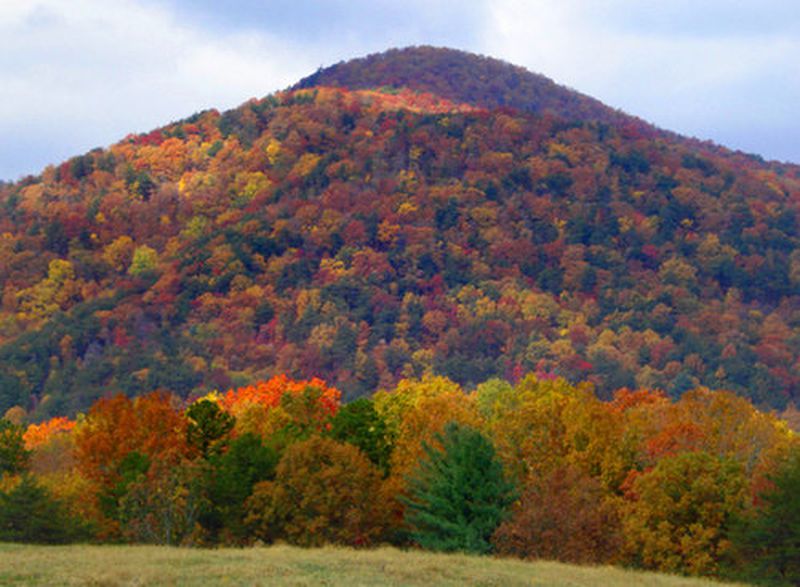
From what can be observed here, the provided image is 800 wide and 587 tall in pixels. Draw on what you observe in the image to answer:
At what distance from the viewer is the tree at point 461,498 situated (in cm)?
6241

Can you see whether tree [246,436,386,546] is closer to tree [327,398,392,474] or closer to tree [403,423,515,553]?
tree [403,423,515,553]

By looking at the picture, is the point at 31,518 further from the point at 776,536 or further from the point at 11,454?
the point at 776,536

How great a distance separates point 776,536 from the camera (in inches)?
2287

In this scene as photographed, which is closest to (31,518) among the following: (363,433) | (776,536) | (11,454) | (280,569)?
(11,454)

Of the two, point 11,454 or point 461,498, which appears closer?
point 461,498

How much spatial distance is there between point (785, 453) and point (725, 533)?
10493mm

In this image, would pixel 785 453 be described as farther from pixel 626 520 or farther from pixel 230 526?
pixel 230 526

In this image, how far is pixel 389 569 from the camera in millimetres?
42688

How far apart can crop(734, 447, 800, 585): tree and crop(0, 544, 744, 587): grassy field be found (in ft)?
35.6

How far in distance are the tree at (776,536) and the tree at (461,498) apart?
12.0m

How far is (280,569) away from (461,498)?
2319 centimetres

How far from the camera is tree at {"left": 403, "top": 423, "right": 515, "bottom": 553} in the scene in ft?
205

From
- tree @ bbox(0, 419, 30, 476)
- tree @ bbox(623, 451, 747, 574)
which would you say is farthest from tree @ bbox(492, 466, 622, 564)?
tree @ bbox(0, 419, 30, 476)

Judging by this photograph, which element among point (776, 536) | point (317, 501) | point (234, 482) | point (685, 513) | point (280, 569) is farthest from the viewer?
point (234, 482)
